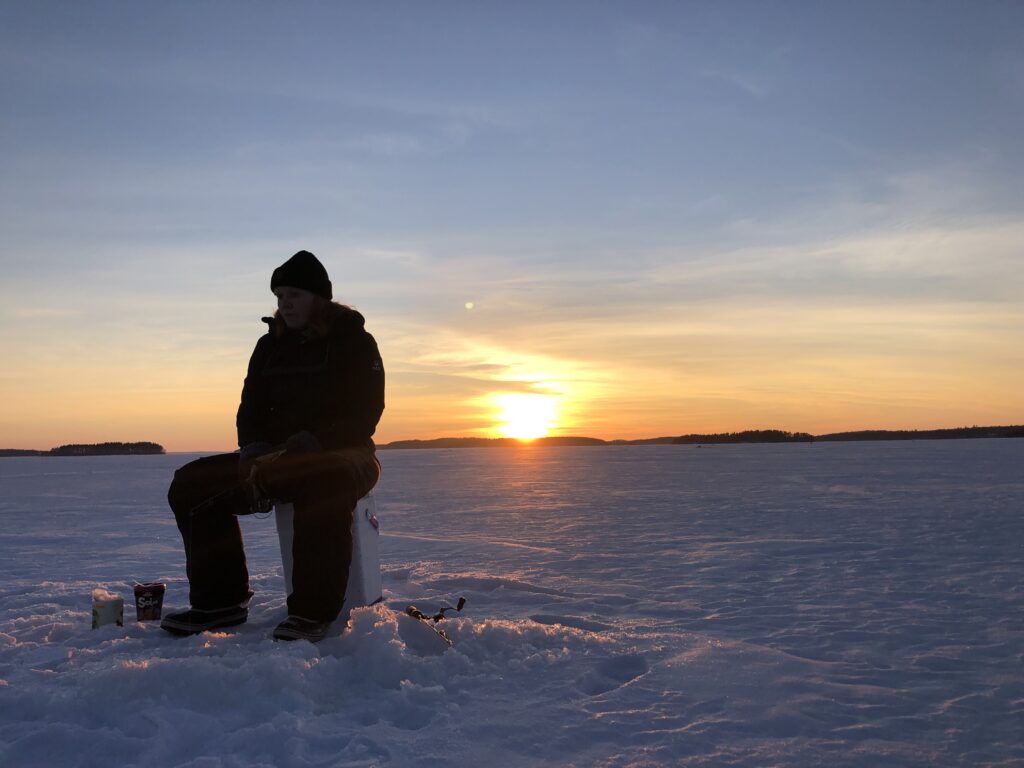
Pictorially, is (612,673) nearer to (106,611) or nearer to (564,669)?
(564,669)

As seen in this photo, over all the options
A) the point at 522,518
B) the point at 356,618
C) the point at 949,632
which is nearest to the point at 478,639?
the point at 356,618

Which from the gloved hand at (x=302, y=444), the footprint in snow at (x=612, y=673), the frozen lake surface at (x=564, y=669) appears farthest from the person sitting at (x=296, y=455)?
the footprint in snow at (x=612, y=673)

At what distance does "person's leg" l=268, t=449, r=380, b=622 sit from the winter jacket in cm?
16

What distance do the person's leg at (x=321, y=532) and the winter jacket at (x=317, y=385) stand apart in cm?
16

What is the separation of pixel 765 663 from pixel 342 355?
2.33 m

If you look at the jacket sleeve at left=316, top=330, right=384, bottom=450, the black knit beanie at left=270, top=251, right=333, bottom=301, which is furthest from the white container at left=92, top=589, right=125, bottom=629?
the black knit beanie at left=270, top=251, right=333, bottom=301

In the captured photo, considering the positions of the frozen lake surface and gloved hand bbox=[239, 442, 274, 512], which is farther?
gloved hand bbox=[239, 442, 274, 512]

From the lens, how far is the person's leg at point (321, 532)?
3.13m

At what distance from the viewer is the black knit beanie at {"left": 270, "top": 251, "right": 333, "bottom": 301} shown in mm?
3562

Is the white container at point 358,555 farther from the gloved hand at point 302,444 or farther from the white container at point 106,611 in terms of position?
the white container at point 106,611

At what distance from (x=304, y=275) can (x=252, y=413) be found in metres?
0.75

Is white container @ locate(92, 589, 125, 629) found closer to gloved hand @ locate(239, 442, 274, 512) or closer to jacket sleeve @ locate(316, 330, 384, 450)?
gloved hand @ locate(239, 442, 274, 512)

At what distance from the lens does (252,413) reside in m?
3.70

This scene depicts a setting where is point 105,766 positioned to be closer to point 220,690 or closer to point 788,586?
point 220,690
